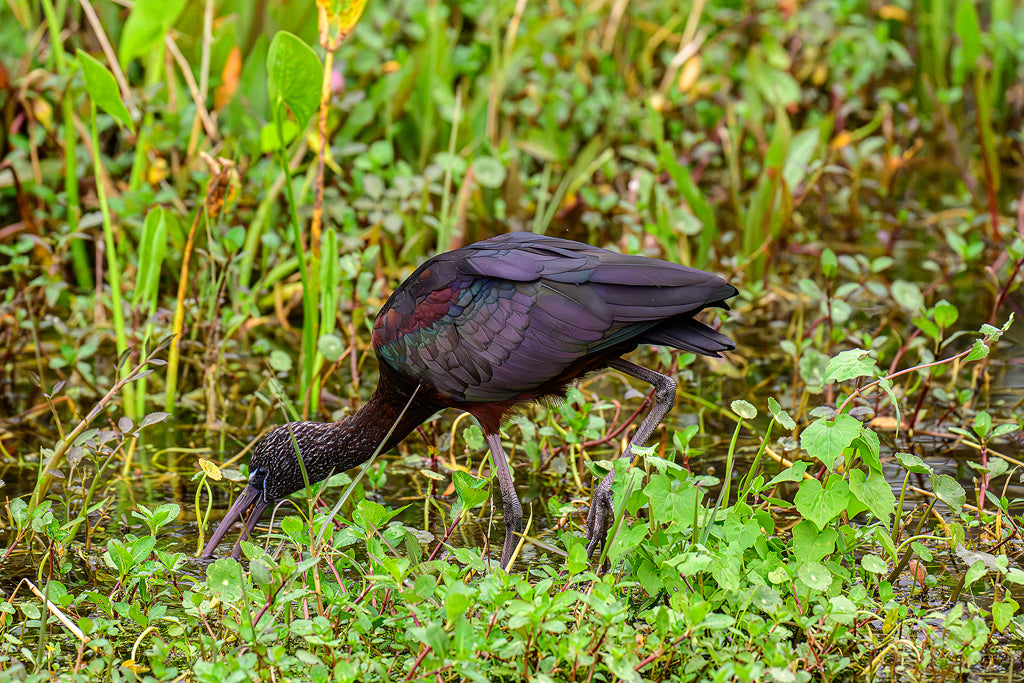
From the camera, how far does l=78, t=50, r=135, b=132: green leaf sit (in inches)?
149

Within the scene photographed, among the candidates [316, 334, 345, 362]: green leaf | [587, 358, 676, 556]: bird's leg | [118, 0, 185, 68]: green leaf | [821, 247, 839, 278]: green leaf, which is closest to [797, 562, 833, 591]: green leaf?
[587, 358, 676, 556]: bird's leg

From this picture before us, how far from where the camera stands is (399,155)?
18.6 ft

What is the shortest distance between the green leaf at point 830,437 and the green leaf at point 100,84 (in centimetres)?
251

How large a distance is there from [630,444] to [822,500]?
54cm

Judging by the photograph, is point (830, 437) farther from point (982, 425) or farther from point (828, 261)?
point (828, 261)

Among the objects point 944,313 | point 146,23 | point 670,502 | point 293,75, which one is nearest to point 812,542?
point 670,502

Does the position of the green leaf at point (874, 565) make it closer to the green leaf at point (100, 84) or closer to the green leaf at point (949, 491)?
the green leaf at point (949, 491)

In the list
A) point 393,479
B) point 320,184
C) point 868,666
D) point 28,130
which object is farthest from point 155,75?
point 868,666

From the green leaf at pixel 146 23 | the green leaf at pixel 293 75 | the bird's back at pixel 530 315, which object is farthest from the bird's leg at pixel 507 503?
the green leaf at pixel 146 23

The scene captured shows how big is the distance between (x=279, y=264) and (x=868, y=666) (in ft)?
9.67

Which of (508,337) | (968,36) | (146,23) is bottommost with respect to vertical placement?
(508,337)

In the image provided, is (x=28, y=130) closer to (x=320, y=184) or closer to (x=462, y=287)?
(x=320, y=184)

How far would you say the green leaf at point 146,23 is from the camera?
420cm

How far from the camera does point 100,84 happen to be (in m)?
3.83
